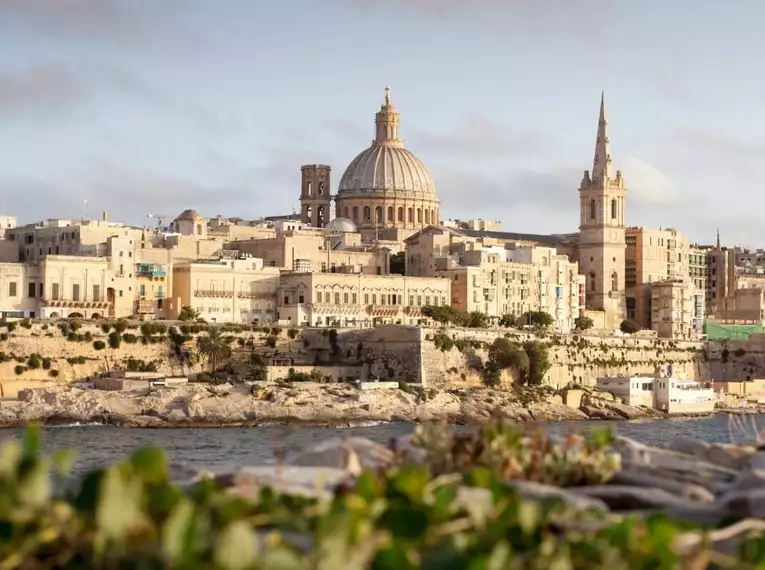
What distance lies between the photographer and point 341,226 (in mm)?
98812

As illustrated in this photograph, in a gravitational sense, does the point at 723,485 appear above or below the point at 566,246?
below

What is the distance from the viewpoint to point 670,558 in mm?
9000

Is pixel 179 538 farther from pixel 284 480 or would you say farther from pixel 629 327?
pixel 629 327

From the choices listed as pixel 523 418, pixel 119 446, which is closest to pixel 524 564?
pixel 119 446

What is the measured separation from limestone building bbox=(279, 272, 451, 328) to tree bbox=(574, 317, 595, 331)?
8.68 metres

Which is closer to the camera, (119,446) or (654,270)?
(119,446)

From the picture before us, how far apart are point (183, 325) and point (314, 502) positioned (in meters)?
56.3

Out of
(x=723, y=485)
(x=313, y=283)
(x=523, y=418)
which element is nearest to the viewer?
(x=723, y=485)

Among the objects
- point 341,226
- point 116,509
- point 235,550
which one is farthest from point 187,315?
point 235,550

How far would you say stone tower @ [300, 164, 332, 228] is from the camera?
349 feet

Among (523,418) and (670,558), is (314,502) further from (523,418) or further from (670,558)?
(523,418)

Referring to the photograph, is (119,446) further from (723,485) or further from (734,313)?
(734,313)

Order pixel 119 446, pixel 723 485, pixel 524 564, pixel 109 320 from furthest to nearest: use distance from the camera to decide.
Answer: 1. pixel 109 320
2. pixel 119 446
3. pixel 723 485
4. pixel 524 564

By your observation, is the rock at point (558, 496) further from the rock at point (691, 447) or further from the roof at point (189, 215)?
the roof at point (189, 215)
